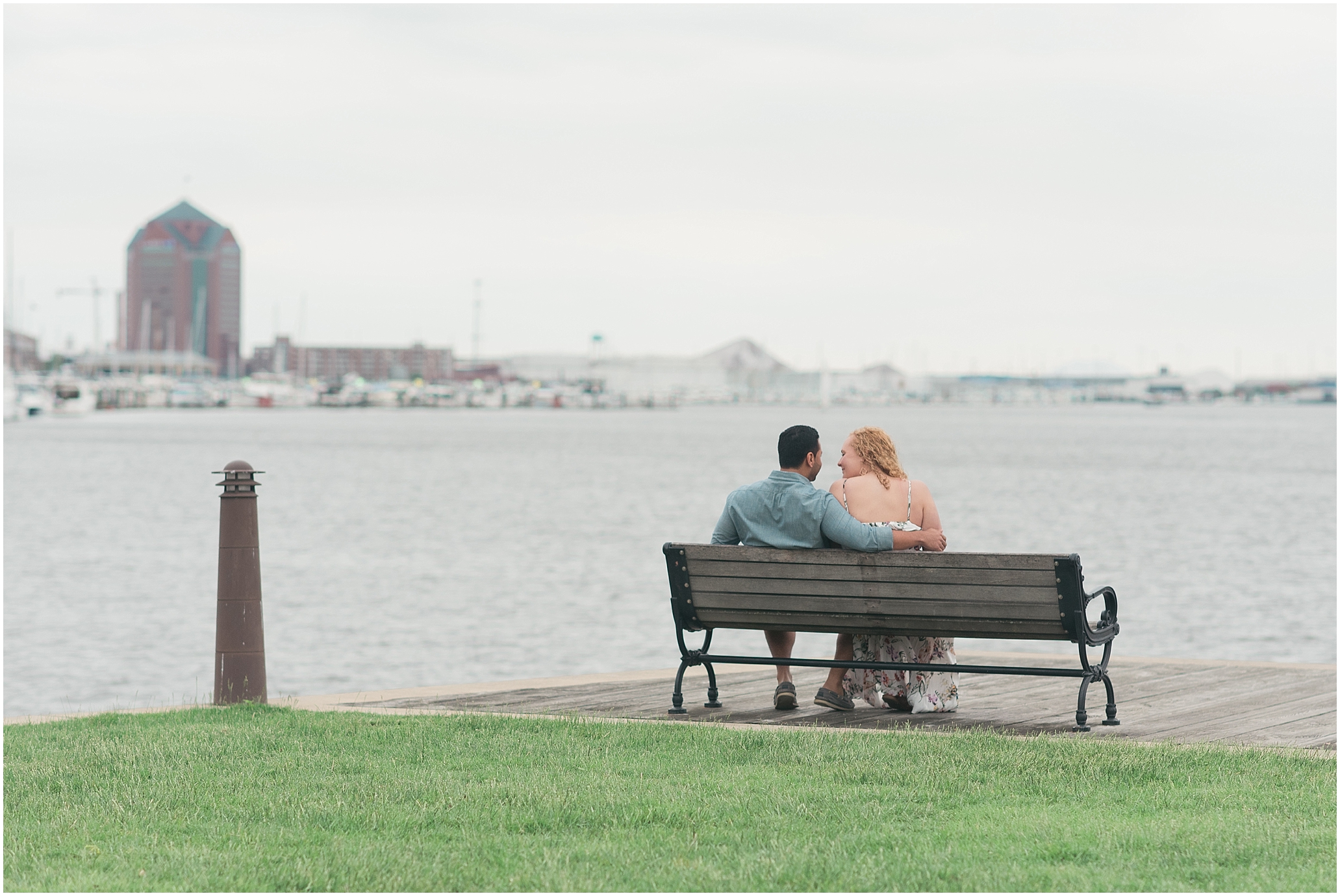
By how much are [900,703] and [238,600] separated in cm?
368

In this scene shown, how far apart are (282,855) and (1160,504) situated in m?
61.3

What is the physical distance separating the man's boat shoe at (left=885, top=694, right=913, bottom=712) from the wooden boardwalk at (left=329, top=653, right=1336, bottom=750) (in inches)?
2.8

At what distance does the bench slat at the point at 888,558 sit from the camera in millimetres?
7758

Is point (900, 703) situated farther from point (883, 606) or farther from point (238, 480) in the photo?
point (238, 480)

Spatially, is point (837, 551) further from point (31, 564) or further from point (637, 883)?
point (31, 564)

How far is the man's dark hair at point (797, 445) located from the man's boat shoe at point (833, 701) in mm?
1233

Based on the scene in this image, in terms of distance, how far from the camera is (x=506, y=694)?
9266mm

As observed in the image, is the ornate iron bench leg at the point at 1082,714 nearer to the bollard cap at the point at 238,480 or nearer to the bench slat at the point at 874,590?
the bench slat at the point at 874,590

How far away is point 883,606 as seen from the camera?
804 cm

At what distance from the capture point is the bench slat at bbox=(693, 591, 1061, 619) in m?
7.82

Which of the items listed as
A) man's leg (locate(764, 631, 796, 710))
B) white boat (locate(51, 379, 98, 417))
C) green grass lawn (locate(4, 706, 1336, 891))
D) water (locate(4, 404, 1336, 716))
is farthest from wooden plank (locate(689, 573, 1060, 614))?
white boat (locate(51, 379, 98, 417))

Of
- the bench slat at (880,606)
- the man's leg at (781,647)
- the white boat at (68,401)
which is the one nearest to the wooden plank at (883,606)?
the bench slat at (880,606)

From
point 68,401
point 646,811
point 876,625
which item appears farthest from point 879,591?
point 68,401

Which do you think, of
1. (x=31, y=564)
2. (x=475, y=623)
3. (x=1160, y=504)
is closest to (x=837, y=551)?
(x=475, y=623)
